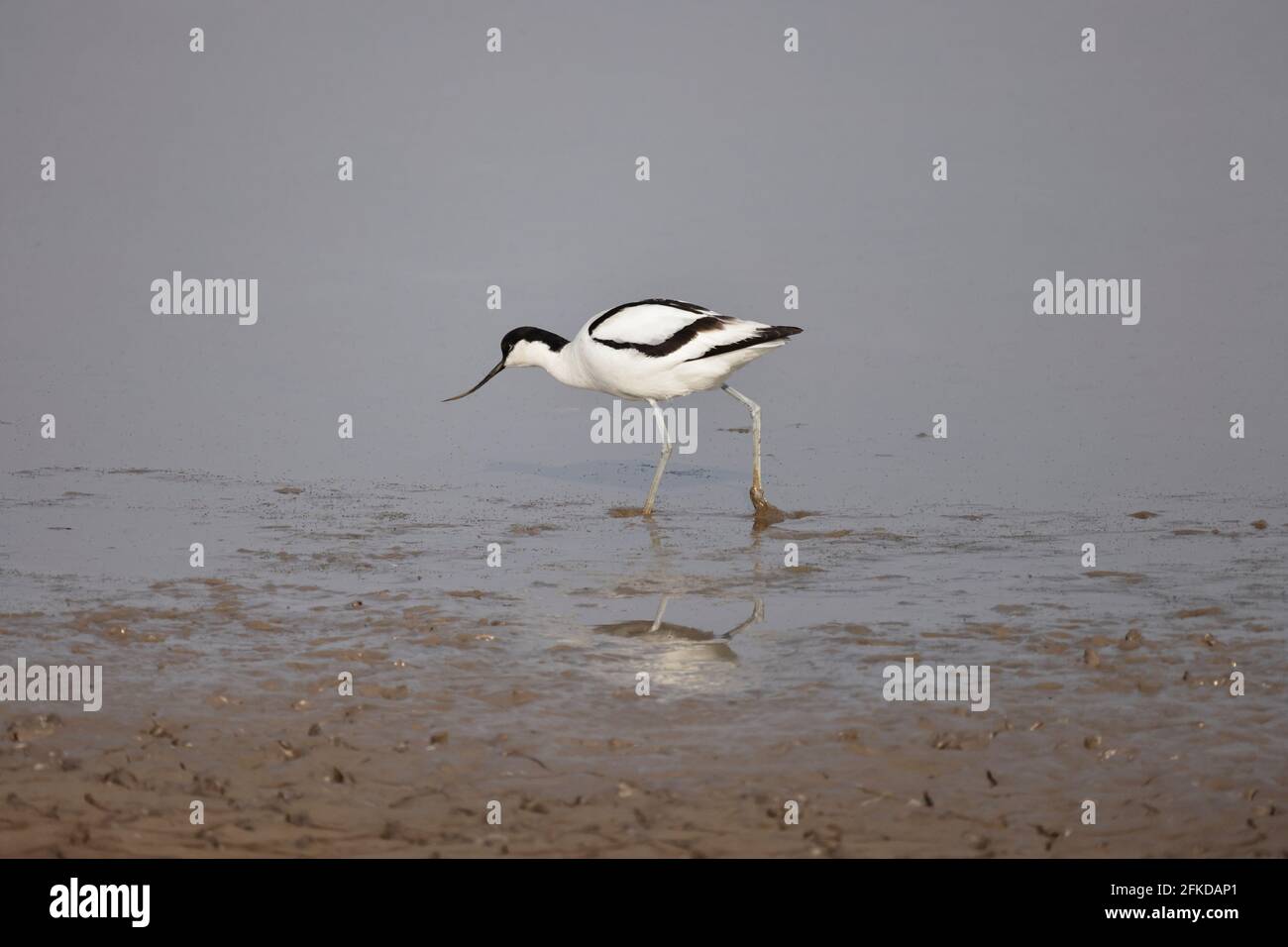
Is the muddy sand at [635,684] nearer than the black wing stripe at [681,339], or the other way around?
the muddy sand at [635,684]

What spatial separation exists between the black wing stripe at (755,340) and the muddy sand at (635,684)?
128cm

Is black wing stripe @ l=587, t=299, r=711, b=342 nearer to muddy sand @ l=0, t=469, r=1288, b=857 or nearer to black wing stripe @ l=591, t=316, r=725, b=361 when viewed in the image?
black wing stripe @ l=591, t=316, r=725, b=361

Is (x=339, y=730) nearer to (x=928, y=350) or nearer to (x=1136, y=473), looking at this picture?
(x=1136, y=473)

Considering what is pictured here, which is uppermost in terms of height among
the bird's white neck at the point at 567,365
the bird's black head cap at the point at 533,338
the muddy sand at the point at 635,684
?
the bird's black head cap at the point at 533,338

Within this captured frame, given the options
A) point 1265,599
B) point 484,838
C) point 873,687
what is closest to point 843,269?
point 1265,599

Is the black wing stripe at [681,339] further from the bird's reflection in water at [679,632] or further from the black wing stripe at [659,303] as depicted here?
the bird's reflection in water at [679,632]

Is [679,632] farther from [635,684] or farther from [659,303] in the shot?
[659,303]

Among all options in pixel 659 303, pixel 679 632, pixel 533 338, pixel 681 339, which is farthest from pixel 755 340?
pixel 679 632

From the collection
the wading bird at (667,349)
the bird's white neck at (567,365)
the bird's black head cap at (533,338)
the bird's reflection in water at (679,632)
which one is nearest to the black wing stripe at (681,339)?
the wading bird at (667,349)

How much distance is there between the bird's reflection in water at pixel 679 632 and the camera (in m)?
7.23

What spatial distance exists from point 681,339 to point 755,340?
51 centimetres

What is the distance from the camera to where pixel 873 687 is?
6535 mm

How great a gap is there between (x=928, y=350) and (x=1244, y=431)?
12.9ft

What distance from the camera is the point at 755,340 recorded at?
35.6ft
